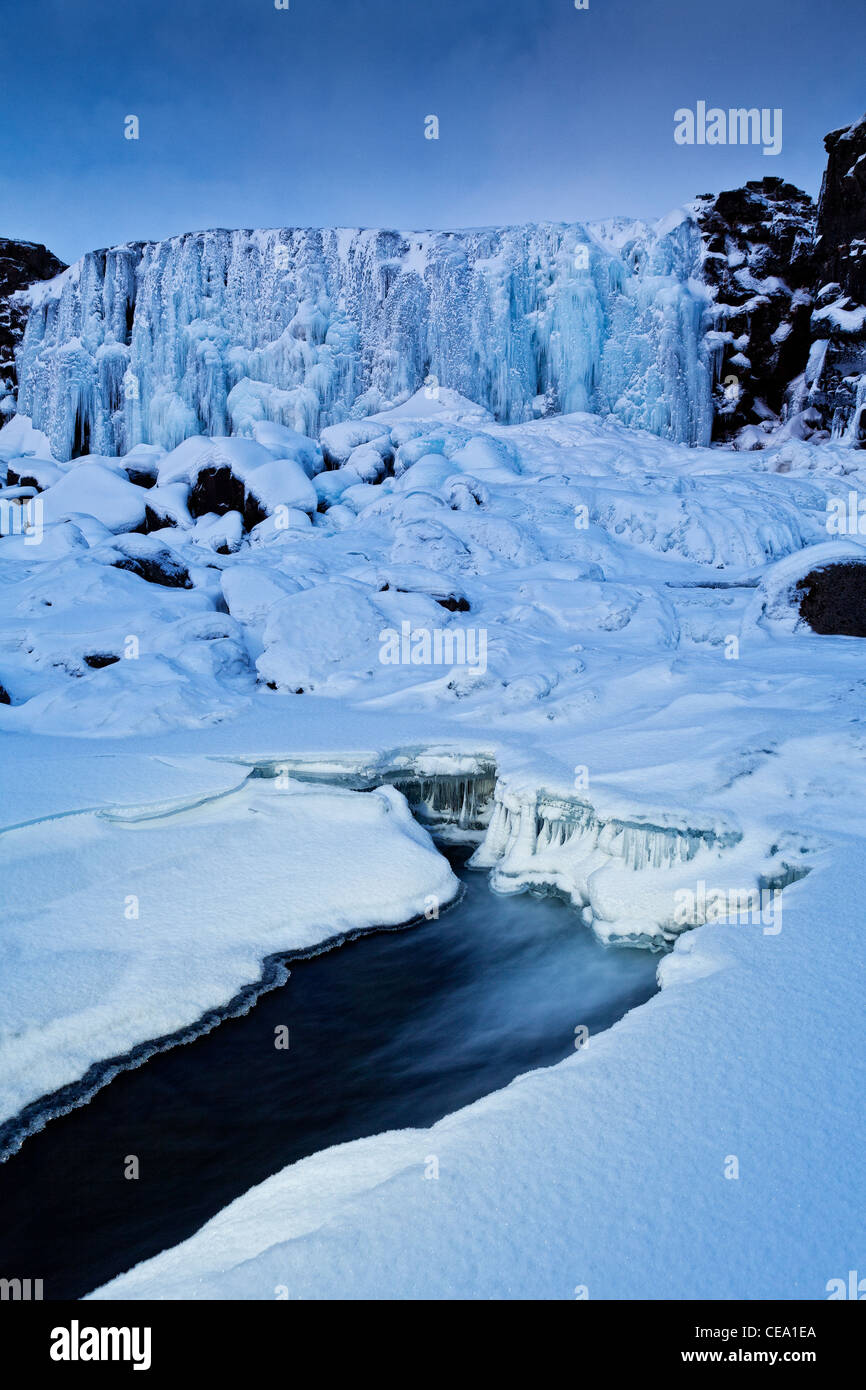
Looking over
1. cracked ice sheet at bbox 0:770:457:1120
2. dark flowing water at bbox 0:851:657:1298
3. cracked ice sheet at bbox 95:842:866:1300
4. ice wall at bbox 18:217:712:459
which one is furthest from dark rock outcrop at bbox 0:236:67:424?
cracked ice sheet at bbox 95:842:866:1300

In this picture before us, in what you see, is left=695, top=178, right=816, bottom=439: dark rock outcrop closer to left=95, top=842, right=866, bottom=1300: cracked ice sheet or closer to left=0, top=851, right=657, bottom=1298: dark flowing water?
left=0, top=851, right=657, bottom=1298: dark flowing water

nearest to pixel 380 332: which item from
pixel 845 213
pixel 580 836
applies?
pixel 845 213

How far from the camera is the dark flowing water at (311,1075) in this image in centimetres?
306

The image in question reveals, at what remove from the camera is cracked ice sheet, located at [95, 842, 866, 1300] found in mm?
2064

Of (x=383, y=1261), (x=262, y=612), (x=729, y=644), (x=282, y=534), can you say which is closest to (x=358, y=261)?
(x=282, y=534)

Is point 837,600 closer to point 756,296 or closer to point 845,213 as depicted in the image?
point 756,296

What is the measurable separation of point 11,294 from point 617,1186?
32.1 meters

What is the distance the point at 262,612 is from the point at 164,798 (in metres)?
5.38

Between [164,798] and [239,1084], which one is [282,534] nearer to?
[164,798]

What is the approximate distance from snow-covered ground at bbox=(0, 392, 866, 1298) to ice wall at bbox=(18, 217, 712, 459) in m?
9.51

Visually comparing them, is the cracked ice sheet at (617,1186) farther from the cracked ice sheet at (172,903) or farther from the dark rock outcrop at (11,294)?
the dark rock outcrop at (11,294)

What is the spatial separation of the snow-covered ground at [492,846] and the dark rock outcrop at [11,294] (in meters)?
16.3

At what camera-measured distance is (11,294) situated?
27.8 meters

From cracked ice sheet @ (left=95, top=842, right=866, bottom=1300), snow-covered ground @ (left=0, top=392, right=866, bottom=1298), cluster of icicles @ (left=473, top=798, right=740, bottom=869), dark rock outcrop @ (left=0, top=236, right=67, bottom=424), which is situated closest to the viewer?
cracked ice sheet @ (left=95, top=842, right=866, bottom=1300)
